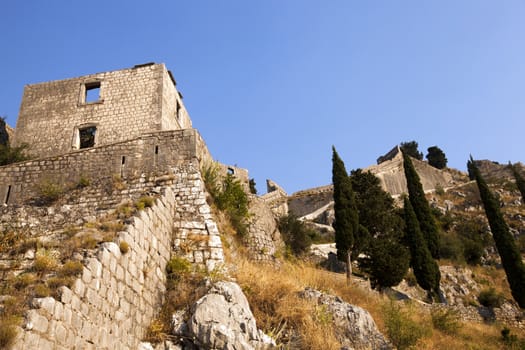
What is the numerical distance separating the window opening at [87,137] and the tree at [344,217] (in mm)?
11609

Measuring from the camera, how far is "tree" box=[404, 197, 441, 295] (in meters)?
24.7

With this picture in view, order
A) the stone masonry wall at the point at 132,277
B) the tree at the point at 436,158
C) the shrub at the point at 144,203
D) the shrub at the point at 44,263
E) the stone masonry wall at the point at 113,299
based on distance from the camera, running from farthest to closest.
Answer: the tree at the point at 436,158 → the shrub at the point at 144,203 → the shrub at the point at 44,263 → the stone masonry wall at the point at 132,277 → the stone masonry wall at the point at 113,299

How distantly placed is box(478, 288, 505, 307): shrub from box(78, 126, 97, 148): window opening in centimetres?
2480

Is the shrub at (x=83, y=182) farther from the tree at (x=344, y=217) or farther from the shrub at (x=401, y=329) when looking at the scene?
the tree at (x=344, y=217)

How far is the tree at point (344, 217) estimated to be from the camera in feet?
65.8

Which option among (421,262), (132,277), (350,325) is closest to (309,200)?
(421,262)

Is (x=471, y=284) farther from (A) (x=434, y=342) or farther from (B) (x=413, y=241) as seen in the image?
(A) (x=434, y=342)

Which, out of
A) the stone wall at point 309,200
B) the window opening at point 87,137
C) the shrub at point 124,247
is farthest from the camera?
the stone wall at point 309,200

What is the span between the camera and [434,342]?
1222 cm

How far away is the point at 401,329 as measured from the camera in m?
10.5

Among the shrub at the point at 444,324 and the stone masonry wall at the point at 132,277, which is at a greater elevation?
the stone masonry wall at the point at 132,277

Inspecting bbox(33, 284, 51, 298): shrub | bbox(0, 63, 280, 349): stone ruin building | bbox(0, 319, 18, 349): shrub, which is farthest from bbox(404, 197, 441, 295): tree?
bbox(0, 319, 18, 349): shrub

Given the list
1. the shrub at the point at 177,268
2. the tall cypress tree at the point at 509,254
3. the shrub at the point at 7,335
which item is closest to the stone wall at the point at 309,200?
the tall cypress tree at the point at 509,254

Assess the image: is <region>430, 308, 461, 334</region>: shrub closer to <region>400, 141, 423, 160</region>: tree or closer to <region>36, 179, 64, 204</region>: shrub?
<region>36, 179, 64, 204</region>: shrub
